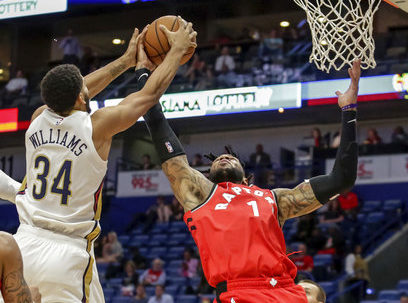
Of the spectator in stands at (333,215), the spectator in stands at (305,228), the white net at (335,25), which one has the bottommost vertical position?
the spectator in stands at (305,228)

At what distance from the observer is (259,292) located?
150 inches

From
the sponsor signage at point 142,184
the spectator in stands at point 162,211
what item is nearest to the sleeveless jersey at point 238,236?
the spectator in stands at point 162,211

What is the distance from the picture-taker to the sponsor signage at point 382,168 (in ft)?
48.3

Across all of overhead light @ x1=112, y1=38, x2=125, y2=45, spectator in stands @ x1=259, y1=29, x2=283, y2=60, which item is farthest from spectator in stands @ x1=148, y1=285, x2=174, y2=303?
overhead light @ x1=112, y1=38, x2=125, y2=45

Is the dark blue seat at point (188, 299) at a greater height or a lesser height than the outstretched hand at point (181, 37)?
lesser

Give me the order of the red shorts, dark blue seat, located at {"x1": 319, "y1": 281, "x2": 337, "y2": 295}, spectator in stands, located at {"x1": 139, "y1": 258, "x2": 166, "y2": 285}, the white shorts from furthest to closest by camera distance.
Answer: spectator in stands, located at {"x1": 139, "y1": 258, "x2": 166, "y2": 285} → dark blue seat, located at {"x1": 319, "y1": 281, "x2": 337, "y2": 295} → the red shorts → the white shorts

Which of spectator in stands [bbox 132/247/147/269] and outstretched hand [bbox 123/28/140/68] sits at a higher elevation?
outstretched hand [bbox 123/28/140/68]

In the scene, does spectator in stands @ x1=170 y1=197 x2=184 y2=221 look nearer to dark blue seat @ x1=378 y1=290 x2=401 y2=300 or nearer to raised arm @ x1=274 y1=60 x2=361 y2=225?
dark blue seat @ x1=378 y1=290 x2=401 y2=300

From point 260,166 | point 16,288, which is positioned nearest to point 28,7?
point 260,166

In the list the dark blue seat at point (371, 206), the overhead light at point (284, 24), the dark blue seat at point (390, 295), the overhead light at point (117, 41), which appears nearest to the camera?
the dark blue seat at point (390, 295)

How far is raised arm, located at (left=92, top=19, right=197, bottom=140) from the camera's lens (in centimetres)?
344

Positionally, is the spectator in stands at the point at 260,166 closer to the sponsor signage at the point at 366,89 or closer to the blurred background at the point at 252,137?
the blurred background at the point at 252,137

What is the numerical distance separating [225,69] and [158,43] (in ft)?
38.6

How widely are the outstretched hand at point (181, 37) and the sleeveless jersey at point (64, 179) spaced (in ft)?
2.29
